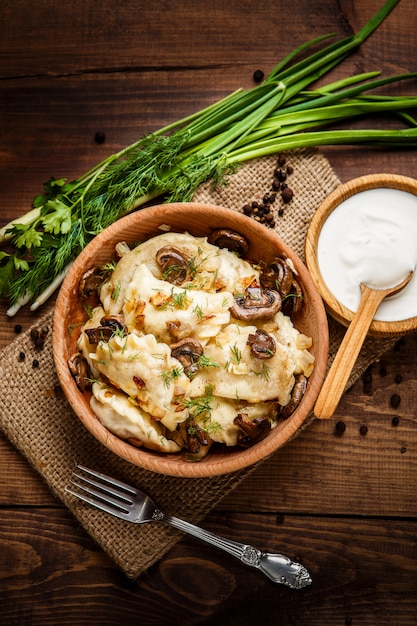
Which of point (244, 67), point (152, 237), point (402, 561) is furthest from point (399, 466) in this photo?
point (244, 67)

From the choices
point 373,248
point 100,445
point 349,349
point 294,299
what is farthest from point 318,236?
point 100,445

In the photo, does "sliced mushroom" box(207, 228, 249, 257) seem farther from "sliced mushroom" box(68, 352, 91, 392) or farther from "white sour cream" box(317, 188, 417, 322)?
"sliced mushroom" box(68, 352, 91, 392)

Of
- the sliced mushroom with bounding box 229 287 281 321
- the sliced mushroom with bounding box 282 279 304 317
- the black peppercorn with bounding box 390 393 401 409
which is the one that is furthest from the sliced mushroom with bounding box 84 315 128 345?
the black peppercorn with bounding box 390 393 401 409

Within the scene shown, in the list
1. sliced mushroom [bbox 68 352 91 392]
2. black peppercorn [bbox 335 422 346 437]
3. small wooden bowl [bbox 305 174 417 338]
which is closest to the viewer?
sliced mushroom [bbox 68 352 91 392]

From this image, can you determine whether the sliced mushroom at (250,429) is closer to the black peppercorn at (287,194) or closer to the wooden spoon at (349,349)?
the wooden spoon at (349,349)

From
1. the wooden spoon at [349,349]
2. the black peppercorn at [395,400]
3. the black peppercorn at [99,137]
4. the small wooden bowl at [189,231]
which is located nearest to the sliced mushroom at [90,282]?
the small wooden bowl at [189,231]

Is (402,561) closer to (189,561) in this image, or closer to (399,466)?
(399,466)

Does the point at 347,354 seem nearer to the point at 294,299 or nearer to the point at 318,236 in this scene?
the point at 294,299
